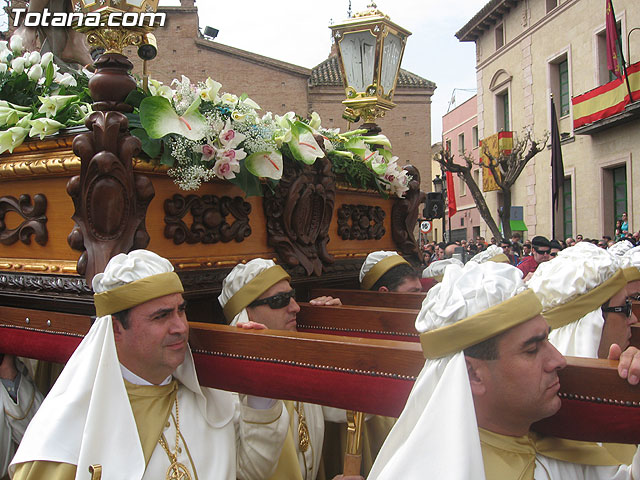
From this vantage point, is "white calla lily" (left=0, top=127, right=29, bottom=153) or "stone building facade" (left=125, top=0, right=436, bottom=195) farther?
"stone building facade" (left=125, top=0, right=436, bottom=195)

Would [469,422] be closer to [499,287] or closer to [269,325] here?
[499,287]

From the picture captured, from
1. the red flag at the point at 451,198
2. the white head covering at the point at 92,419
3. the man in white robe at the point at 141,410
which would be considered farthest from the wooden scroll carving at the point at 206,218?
the red flag at the point at 451,198

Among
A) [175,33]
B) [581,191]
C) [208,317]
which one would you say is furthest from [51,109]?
[175,33]

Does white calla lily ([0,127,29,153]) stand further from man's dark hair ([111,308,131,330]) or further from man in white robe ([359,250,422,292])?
man in white robe ([359,250,422,292])

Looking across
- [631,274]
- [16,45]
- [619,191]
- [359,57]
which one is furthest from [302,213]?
[619,191]

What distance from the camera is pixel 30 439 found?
7.09 feet

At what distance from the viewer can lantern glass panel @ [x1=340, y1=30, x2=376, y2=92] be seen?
438 cm

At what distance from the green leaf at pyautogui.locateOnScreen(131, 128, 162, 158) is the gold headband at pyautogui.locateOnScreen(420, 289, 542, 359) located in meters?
1.51

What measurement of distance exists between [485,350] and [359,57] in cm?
323

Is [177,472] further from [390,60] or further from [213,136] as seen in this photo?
[390,60]

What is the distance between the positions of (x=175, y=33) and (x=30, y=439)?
75.5 feet

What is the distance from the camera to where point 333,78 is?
2580cm

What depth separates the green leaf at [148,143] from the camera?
261cm

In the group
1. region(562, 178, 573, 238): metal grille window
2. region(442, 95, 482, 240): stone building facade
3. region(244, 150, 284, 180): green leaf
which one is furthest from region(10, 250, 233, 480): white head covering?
region(442, 95, 482, 240): stone building facade
